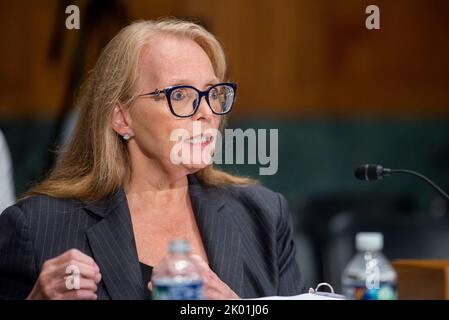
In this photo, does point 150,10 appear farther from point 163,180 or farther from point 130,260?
point 130,260

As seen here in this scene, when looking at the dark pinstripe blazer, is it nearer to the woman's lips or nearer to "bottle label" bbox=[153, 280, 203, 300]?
the woman's lips

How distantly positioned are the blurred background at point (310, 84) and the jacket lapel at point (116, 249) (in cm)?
196

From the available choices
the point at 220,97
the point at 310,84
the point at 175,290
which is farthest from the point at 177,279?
the point at 310,84

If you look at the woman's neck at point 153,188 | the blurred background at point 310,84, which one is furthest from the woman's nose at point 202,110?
the blurred background at point 310,84

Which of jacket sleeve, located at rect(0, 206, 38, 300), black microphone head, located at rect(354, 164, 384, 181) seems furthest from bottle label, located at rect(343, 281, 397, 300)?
jacket sleeve, located at rect(0, 206, 38, 300)

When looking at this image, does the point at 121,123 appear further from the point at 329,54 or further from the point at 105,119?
the point at 329,54

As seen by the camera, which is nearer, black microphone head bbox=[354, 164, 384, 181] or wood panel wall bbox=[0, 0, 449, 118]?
black microphone head bbox=[354, 164, 384, 181]

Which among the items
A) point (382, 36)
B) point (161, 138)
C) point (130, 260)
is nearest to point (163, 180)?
point (161, 138)

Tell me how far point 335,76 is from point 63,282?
279 centimetres

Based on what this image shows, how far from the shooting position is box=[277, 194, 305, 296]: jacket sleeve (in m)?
2.19

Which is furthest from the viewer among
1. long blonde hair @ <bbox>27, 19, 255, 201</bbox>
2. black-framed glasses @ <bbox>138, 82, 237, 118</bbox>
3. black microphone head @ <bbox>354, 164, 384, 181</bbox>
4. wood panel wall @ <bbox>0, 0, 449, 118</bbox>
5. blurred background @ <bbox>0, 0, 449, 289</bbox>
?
wood panel wall @ <bbox>0, 0, 449, 118</bbox>

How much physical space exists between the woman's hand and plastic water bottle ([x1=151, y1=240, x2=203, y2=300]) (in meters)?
0.14

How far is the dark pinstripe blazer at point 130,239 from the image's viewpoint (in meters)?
1.94

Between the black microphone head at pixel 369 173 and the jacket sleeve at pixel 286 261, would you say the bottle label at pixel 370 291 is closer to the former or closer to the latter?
the black microphone head at pixel 369 173
